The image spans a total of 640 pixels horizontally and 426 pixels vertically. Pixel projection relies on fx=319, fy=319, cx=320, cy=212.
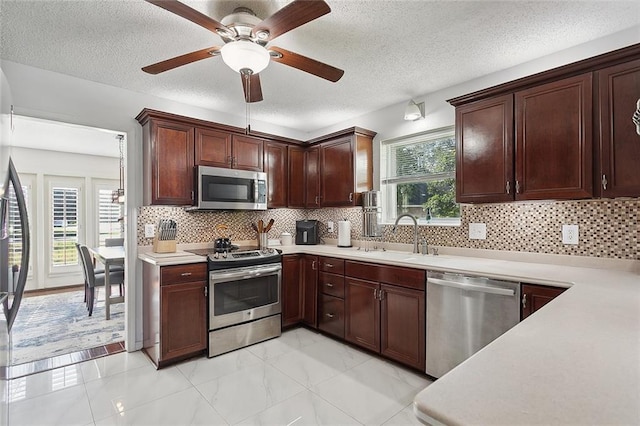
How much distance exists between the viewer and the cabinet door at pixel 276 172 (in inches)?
151

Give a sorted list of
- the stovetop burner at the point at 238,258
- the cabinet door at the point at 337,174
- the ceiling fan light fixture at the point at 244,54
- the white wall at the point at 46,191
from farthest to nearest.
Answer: the white wall at the point at 46,191, the cabinet door at the point at 337,174, the stovetop burner at the point at 238,258, the ceiling fan light fixture at the point at 244,54

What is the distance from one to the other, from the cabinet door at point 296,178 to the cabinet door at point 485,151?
2.04m

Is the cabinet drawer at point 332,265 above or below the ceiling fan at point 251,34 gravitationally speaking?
Answer: below

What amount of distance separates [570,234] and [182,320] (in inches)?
124

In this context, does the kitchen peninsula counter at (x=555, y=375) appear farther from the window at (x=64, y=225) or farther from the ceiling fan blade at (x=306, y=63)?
the window at (x=64, y=225)

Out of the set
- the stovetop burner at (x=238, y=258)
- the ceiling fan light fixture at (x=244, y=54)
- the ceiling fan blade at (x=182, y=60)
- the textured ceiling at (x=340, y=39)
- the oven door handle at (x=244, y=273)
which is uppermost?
the textured ceiling at (x=340, y=39)

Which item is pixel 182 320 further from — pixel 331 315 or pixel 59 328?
pixel 59 328

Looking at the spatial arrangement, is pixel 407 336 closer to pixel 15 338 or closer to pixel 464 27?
pixel 464 27

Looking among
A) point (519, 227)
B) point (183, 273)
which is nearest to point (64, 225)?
point (183, 273)

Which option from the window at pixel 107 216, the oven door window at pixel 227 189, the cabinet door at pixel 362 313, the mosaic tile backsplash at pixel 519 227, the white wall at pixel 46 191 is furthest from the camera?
the window at pixel 107 216

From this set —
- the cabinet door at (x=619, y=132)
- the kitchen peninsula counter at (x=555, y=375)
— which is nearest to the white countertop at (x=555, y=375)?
the kitchen peninsula counter at (x=555, y=375)

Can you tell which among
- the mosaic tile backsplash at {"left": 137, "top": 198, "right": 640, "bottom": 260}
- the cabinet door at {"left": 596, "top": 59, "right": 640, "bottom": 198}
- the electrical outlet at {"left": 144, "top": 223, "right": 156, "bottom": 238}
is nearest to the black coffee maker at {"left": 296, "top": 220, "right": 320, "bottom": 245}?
the mosaic tile backsplash at {"left": 137, "top": 198, "right": 640, "bottom": 260}

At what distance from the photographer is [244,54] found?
181cm

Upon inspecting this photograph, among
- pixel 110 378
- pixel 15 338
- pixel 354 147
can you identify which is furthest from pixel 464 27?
pixel 15 338
